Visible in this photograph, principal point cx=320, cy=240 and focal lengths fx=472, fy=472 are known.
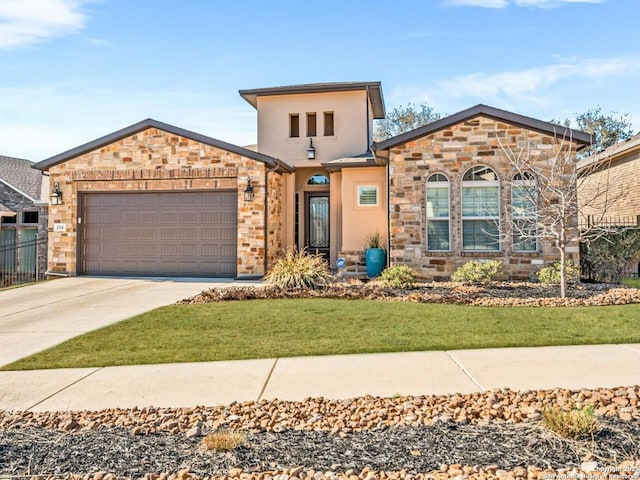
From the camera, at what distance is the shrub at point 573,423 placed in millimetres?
2951

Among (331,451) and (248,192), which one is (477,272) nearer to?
(248,192)

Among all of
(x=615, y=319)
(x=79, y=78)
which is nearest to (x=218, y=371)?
(x=615, y=319)

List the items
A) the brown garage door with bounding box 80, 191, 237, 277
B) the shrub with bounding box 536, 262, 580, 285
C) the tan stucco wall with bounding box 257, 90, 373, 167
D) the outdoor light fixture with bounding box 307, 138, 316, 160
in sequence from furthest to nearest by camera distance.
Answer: the tan stucco wall with bounding box 257, 90, 373, 167, the outdoor light fixture with bounding box 307, 138, 316, 160, the brown garage door with bounding box 80, 191, 237, 277, the shrub with bounding box 536, 262, 580, 285

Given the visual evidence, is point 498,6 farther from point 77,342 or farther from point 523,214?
point 77,342

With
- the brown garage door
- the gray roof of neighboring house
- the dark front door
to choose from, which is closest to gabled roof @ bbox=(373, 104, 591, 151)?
the dark front door

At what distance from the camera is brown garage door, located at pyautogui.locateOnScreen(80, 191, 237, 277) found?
13258mm

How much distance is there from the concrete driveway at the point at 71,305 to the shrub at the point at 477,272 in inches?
229

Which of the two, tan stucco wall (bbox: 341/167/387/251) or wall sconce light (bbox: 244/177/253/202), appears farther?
tan stucco wall (bbox: 341/167/387/251)

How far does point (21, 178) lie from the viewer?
65.0 ft

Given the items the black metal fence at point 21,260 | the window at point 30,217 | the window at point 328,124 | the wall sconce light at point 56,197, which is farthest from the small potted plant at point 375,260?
the window at point 30,217

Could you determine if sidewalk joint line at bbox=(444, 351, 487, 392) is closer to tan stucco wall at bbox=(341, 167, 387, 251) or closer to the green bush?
the green bush

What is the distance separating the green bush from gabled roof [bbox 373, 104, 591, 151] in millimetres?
3216

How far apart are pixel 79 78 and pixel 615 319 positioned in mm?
12690

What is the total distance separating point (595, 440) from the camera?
293 cm
